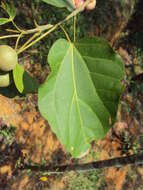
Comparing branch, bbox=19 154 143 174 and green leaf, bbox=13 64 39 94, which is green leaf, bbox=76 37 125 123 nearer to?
green leaf, bbox=13 64 39 94

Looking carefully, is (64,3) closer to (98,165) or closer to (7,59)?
(7,59)

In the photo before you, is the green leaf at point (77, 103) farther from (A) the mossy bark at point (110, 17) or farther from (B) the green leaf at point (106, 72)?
(A) the mossy bark at point (110, 17)

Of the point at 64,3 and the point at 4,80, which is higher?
the point at 64,3

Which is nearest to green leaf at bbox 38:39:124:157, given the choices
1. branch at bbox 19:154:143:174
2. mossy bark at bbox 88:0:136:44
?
branch at bbox 19:154:143:174

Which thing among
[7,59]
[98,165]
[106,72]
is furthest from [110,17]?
[7,59]

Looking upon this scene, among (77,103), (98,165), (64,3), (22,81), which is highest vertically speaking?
(64,3)

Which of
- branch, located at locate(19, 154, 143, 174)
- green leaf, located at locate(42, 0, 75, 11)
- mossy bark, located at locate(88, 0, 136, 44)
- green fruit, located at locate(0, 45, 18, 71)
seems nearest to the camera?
green fruit, located at locate(0, 45, 18, 71)
